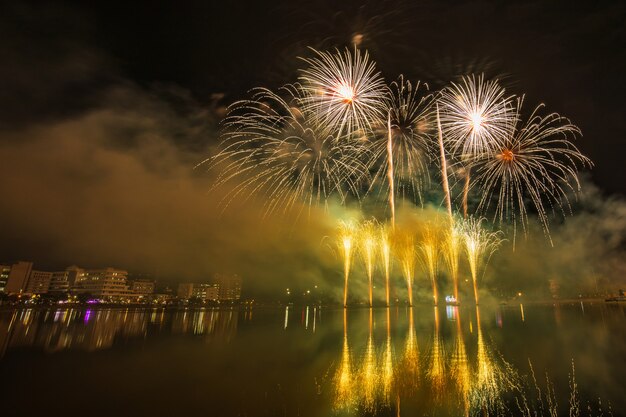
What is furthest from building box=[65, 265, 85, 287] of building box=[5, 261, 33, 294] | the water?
the water

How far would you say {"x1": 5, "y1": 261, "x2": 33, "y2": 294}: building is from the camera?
512ft

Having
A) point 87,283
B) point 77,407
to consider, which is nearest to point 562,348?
point 77,407

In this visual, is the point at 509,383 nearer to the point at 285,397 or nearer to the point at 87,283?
the point at 285,397

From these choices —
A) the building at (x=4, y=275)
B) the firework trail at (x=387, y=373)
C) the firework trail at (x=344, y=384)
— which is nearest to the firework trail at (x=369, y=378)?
the firework trail at (x=387, y=373)

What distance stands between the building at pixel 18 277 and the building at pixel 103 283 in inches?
Answer: 845

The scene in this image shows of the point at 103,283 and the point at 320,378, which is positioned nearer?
the point at 320,378

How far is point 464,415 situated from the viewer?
8.45 m

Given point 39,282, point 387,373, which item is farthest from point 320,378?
point 39,282

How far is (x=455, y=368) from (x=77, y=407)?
13.3 metres

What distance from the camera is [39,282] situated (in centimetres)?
17675

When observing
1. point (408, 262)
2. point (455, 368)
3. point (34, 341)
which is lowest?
point (34, 341)

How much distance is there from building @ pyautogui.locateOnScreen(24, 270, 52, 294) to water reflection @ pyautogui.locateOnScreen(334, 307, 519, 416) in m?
218

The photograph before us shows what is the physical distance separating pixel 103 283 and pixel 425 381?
637 ft

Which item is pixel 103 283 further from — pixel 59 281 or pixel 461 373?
pixel 461 373
